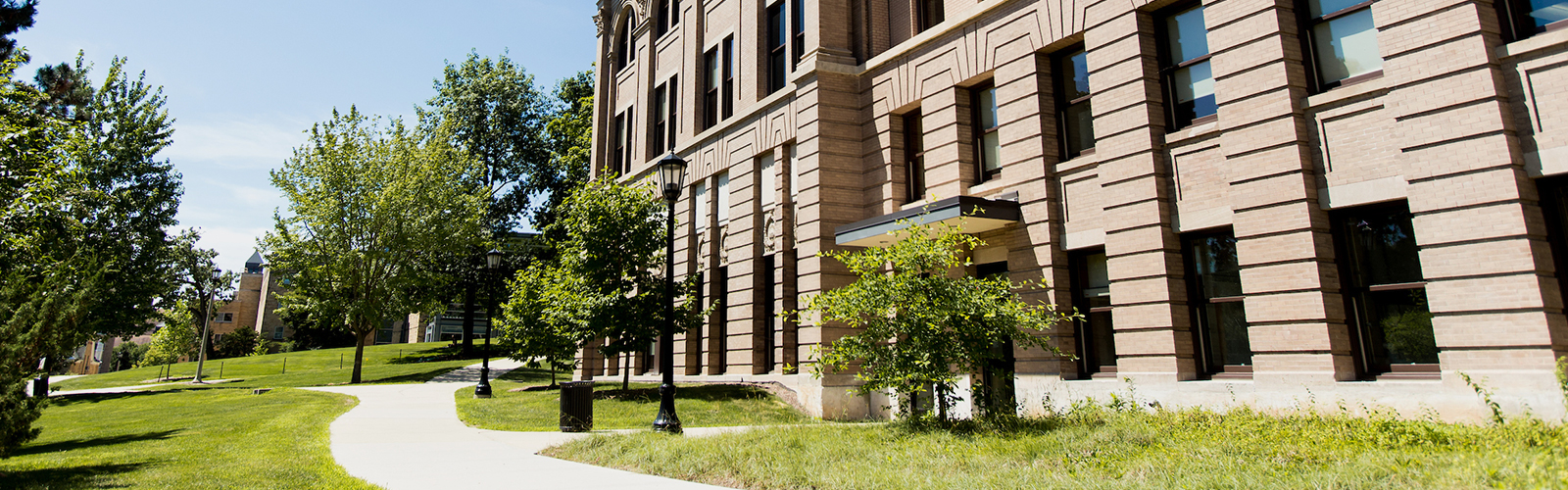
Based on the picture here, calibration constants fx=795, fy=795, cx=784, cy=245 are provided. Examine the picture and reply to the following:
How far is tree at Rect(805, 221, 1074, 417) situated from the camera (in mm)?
11164

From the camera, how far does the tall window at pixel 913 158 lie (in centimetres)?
1756

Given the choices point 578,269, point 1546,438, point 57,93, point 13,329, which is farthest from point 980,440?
point 57,93

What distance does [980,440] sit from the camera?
9.62 m

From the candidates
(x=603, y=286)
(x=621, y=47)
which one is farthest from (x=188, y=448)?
(x=621, y=47)

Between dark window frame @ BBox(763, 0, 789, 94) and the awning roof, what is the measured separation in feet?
23.4

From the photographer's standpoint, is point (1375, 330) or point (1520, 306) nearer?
point (1520, 306)

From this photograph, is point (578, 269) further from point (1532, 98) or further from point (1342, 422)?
point (1532, 98)

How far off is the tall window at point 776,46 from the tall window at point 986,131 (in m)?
6.96

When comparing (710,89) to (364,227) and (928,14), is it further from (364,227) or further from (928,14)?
(364,227)

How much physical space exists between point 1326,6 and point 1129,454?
295 inches

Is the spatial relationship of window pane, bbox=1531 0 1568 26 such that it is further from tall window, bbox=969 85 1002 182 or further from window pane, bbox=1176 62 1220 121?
tall window, bbox=969 85 1002 182

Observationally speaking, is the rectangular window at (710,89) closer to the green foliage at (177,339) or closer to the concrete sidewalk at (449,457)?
the concrete sidewalk at (449,457)

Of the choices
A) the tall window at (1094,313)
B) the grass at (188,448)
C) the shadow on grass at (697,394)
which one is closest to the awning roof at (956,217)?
the tall window at (1094,313)

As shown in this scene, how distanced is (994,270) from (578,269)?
429 inches
